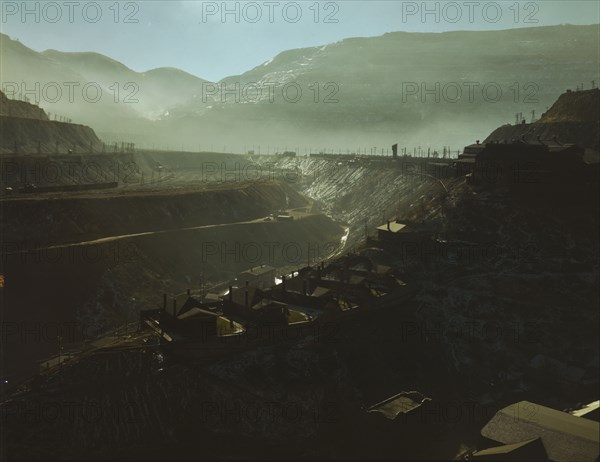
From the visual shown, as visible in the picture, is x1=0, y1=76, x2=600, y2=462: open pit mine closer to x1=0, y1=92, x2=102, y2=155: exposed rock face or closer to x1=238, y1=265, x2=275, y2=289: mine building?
x1=238, y1=265, x2=275, y2=289: mine building

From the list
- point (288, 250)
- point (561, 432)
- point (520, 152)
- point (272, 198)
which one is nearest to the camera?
point (561, 432)

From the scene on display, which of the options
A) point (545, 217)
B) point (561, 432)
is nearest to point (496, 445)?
point (561, 432)

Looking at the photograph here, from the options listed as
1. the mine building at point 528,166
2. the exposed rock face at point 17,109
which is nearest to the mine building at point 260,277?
the mine building at point 528,166

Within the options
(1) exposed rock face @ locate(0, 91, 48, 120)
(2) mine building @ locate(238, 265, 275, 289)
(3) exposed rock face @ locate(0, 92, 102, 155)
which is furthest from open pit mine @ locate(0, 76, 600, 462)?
(1) exposed rock face @ locate(0, 91, 48, 120)

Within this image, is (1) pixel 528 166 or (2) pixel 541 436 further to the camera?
(1) pixel 528 166

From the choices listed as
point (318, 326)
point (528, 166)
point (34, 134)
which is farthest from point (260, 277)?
point (34, 134)

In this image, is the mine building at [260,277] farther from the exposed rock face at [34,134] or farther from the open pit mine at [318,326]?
the exposed rock face at [34,134]

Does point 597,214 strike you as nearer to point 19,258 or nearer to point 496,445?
point 496,445

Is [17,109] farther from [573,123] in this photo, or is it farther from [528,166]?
[573,123]

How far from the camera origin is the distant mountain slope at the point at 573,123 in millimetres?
74688

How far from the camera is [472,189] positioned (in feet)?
213

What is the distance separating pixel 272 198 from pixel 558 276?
210ft

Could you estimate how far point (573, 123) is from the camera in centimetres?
7869

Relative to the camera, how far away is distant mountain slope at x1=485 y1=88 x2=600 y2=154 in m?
74.7
